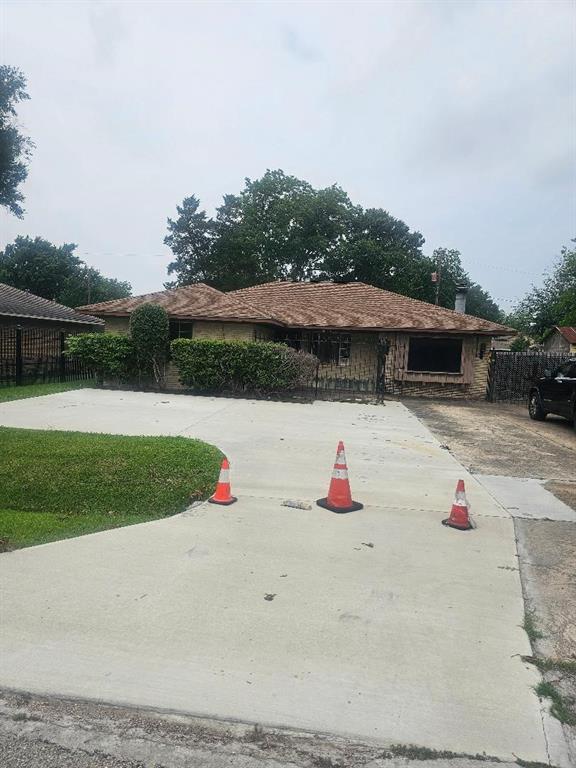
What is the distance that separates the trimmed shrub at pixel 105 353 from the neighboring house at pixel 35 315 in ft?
16.2

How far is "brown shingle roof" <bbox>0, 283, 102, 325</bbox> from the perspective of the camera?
2178 centimetres

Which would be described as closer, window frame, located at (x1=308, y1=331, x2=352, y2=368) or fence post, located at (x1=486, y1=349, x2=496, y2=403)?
fence post, located at (x1=486, y1=349, x2=496, y2=403)

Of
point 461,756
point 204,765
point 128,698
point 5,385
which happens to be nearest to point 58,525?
point 128,698

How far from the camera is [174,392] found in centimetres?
1669

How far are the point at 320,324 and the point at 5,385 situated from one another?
10.8m

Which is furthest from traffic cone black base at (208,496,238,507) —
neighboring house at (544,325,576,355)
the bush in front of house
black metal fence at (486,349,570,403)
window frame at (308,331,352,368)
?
neighboring house at (544,325,576,355)

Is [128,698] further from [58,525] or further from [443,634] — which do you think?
[58,525]

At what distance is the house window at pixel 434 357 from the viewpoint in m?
20.2

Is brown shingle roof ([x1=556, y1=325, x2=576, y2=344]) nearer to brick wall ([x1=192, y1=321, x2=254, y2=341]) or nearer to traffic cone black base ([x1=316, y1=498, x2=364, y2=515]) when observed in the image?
brick wall ([x1=192, y1=321, x2=254, y2=341])

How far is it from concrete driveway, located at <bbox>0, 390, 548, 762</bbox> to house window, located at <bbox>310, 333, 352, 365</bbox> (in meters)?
14.7

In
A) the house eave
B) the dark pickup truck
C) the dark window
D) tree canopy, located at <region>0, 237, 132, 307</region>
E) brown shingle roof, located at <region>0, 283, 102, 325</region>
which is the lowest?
the dark pickup truck

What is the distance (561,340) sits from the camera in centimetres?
3127

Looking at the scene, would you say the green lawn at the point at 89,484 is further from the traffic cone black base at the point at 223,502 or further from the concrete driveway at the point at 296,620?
the concrete driveway at the point at 296,620

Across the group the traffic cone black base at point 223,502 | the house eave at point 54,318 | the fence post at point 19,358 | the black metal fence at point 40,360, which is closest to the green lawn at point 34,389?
the fence post at point 19,358
